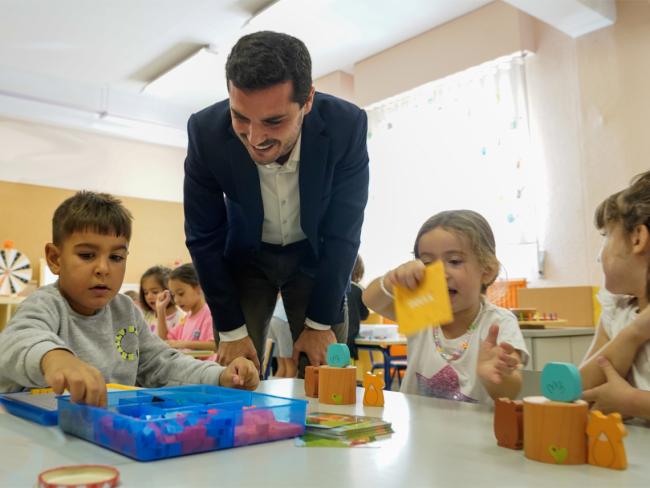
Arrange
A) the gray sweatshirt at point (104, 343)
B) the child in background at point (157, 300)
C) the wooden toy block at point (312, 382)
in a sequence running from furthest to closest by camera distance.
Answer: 1. the child in background at point (157, 300)
2. the wooden toy block at point (312, 382)
3. the gray sweatshirt at point (104, 343)

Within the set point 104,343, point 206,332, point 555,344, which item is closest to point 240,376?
point 104,343

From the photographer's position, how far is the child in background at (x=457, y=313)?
120 cm

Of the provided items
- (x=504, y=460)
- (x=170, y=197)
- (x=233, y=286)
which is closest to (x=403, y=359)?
(x=233, y=286)

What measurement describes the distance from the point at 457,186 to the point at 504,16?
1.29m

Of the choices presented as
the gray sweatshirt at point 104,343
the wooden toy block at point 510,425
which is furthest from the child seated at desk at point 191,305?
the wooden toy block at point 510,425

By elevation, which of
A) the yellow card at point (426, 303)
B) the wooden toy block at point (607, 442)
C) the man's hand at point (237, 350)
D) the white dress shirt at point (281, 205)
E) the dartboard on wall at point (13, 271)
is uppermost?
the dartboard on wall at point (13, 271)

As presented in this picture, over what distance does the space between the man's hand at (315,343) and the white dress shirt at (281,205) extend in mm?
15

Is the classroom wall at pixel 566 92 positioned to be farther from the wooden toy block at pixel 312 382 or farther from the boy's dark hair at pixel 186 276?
the wooden toy block at pixel 312 382

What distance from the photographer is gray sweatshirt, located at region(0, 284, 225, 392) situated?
0.92m

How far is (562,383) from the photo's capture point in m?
0.61

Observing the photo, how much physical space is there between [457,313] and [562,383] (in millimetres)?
681

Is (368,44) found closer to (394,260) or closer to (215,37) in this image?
(215,37)

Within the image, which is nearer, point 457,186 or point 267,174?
point 267,174

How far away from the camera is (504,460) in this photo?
1.90 feet
